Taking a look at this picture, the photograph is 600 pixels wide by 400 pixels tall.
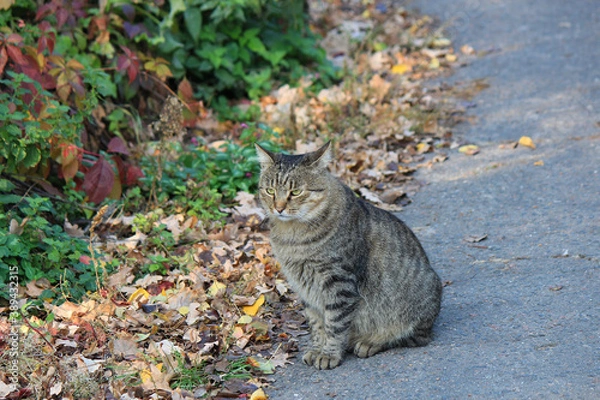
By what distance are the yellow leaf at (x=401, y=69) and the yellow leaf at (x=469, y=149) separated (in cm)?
243

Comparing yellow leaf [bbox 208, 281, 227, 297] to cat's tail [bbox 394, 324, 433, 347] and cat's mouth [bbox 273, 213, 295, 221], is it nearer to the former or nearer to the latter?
cat's mouth [bbox 273, 213, 295, 221]

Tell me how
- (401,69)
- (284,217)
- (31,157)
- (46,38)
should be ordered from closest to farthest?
(284,217) < (31,157) < (46,38) < (401,69)

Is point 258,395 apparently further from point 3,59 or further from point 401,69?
point 401,69

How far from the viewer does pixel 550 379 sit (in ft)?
12.6

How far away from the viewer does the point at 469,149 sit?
24.2 feet

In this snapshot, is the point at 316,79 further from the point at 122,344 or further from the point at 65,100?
the point at 122,344

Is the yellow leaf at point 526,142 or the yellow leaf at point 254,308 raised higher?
the yellow leaf at point 526,142

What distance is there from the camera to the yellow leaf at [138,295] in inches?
195

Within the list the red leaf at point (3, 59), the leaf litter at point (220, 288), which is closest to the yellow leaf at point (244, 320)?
the leaf litter at point (220, 288)

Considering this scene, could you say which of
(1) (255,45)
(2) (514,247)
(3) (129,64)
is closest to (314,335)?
(2) (514,247)

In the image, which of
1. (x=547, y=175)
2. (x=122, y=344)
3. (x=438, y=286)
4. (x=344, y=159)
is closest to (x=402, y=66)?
(x=344, y=159)

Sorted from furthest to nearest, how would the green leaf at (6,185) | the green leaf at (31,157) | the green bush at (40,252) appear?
1. the green leaf at (31,157)
2. the green leaf at (6,185)
3. the green bush at (40,252)

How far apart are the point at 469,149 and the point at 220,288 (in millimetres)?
3392

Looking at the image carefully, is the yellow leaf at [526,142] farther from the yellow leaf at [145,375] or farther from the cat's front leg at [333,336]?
the yellow leaf at [145,375]
